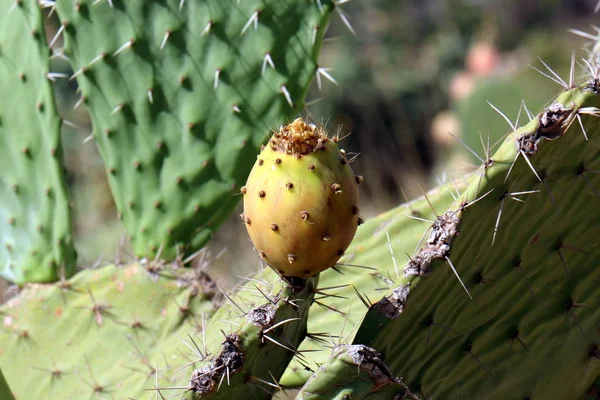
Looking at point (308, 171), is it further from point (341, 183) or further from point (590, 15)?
point (590, 15)

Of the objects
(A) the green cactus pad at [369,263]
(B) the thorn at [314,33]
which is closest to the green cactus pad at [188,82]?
(B) the thorn at [314,33]

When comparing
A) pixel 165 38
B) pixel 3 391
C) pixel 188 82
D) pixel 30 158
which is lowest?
pixel 3 391

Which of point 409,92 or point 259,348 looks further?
point 409,92

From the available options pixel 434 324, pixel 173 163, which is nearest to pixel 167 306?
pixel 173 163

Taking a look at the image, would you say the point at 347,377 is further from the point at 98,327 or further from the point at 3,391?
the point at 98,327

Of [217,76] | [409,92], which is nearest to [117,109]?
[217,76]

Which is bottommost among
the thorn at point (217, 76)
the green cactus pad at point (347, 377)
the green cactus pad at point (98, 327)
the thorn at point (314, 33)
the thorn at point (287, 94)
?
the green cactus pad at point (98, 327)

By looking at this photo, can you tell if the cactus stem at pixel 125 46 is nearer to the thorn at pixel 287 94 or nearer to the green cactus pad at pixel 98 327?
the thorn at pixel 287 94

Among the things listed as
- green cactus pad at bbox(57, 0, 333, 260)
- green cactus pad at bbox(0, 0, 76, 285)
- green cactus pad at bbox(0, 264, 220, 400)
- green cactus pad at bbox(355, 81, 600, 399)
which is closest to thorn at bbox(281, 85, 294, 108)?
green cactus pad at bbox(57, 0, 333, 260)
